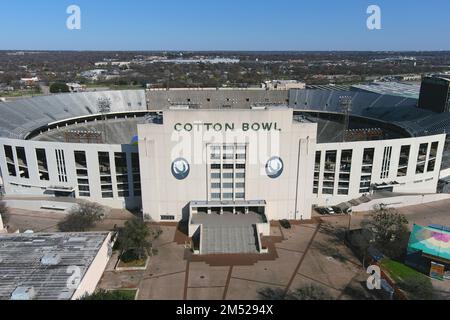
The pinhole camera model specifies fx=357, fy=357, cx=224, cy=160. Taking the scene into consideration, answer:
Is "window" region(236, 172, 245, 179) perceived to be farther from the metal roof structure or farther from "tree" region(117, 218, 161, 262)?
the metal roof structure

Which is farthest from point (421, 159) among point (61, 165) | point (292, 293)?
point (61, 165)

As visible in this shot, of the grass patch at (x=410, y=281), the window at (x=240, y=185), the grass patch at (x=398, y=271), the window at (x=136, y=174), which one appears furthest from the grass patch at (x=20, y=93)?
the grass patch at (x=410, y=281)

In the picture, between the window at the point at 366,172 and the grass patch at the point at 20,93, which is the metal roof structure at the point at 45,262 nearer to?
the window at the point at 366,172

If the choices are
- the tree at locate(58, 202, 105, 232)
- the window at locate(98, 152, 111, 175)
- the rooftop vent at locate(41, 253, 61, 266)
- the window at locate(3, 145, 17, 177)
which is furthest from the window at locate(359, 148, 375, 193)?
the window at locate(3, 145, 17, 177)
